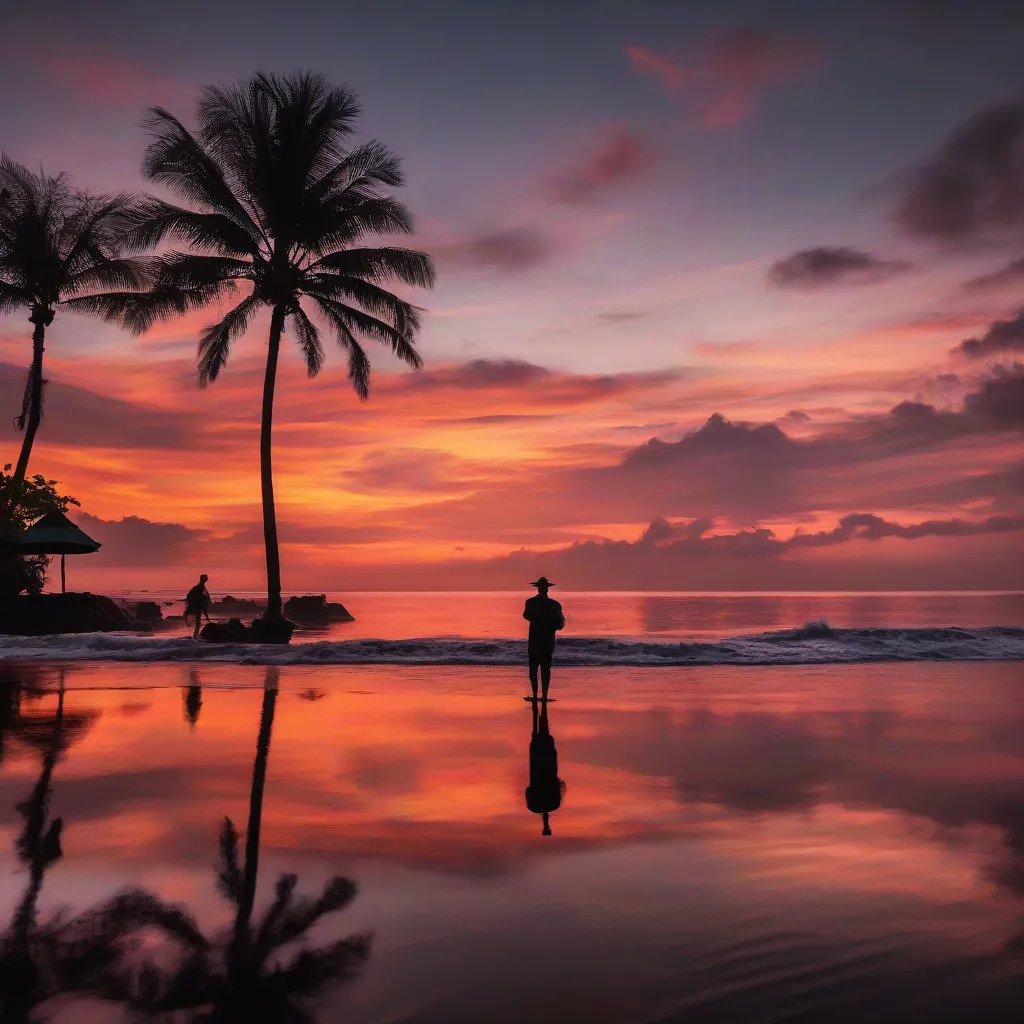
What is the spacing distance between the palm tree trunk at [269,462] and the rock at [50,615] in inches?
277

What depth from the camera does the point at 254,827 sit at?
251 inches

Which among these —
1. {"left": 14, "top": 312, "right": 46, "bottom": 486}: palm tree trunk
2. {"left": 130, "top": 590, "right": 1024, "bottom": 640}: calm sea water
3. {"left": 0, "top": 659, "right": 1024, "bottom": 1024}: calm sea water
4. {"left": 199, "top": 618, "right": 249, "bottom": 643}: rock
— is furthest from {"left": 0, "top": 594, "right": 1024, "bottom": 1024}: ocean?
{"left": 130, "top": 590, "right": 1024, "bottom": 640}: calm sea water

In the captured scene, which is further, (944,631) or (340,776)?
(944,631)

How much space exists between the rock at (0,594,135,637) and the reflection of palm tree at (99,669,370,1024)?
24.9m

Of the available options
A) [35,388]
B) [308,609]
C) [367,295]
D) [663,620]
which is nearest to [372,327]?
[367,295]

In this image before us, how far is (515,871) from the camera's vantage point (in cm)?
543

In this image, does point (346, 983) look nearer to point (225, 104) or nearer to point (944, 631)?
point (225, 104)

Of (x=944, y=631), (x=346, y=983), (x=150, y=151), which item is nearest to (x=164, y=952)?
(x=346, y=983)

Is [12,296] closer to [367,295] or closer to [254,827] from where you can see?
[367,295]

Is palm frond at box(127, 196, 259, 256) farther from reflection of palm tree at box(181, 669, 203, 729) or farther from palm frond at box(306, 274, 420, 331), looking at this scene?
reflection of palm tree at box(181, 669, 203, 729)

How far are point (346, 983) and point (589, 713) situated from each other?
9.07m

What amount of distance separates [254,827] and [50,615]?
24.3m

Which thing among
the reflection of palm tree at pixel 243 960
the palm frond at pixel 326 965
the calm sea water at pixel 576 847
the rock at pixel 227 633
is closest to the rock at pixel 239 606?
the rock at pixel 227 633

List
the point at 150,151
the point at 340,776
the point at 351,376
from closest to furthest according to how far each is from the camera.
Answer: the point at 340,776 → the point at 150,151 → the point at 351,376
